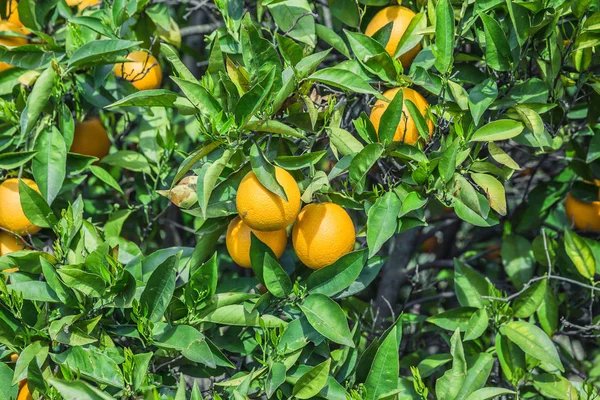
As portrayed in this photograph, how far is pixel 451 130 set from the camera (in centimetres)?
143

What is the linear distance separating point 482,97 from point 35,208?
94cm

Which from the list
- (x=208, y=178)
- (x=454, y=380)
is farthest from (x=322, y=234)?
(x=454, y=380)

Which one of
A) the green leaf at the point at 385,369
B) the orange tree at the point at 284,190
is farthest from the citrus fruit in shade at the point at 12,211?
the green leaf at the point at 385,369

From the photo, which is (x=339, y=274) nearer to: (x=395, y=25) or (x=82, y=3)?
(x=395, y=25)

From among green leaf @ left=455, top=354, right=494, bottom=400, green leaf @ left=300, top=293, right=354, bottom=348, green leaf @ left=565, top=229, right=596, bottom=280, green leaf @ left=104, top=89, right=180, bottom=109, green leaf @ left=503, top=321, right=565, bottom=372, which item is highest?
green leaf @ left=104, top=89, right=180, bottom=109

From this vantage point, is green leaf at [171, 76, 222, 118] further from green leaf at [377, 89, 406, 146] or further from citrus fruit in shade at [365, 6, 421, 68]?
citrus fruit in shade at [365, 6, 421, 68]

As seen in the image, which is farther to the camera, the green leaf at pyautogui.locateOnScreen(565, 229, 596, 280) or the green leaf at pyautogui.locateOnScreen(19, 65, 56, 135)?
the green leaf at pyautogui.locateOnScreen(565, 229, 596, 280)

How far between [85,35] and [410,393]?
1.10m

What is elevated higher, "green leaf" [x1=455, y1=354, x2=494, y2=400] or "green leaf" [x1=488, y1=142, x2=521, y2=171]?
"green leaf" [x1=488, y1=142, x2=521, y2=171]

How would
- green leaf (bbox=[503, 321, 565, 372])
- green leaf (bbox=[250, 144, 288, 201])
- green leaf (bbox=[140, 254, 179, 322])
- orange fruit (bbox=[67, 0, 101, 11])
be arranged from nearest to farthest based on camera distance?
green leaf (bbox=[250, 144, 288, 201]) < green leaf (bbox=[140, 254, 179, 322]) < green leaf (bbox=[503, 321, 565, 372]) < orange fruit (bbox=[67, 0, 101, 11])

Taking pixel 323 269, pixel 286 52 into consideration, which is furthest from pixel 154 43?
pixel 323 269

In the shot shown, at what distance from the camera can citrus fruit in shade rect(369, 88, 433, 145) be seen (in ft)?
4.72

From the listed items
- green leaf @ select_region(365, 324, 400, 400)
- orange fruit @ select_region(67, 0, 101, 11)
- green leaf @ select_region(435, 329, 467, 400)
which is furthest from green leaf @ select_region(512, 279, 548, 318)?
orange fruit @ select_region(67, 0, 101, 11)

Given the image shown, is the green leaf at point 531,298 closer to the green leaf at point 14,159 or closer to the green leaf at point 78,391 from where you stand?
the green leaf at point 78,391
